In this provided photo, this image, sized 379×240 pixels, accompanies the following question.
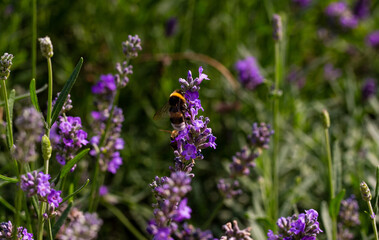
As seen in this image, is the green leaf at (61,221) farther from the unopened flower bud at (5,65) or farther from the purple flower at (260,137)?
the purple flower at (260,137)

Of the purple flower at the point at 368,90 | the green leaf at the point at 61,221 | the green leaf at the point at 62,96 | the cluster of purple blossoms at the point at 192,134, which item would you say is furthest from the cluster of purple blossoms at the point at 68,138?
the purple flower at the point at 368,90

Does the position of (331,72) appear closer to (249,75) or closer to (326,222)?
(249,75)

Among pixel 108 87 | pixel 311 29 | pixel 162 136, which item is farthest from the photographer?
pixel 311 29

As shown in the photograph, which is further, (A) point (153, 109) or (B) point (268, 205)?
(A) point (153, 109)

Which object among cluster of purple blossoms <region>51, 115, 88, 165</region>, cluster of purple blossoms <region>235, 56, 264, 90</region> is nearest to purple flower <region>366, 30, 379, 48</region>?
cluster of purple blossoms <region>235, 56, 264, 90</region>

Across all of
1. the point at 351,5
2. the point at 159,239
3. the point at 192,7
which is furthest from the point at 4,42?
the point at 351,5

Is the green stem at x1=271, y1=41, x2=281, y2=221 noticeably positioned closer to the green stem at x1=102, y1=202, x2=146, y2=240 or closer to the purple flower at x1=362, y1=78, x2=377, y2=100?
the green stem at x1=102, y1=202, x2=146, y2=240

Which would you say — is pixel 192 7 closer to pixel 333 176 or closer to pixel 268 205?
pixel 268 205
